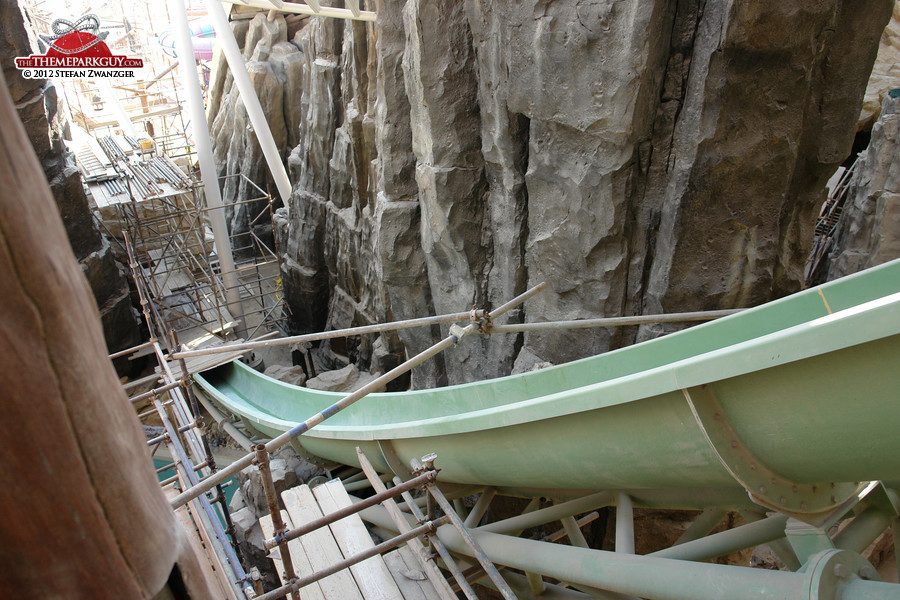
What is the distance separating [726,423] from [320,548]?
2.42 m

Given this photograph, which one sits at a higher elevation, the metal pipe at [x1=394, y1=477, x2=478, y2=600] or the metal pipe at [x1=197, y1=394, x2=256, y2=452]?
the metal pipe at [x1=394, y1=477, x2=478, y2=600]

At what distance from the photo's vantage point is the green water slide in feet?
6.44

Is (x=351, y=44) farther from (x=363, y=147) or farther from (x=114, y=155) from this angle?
(x=114, y=155)

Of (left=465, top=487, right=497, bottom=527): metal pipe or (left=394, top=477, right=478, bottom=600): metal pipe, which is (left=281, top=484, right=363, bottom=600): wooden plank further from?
(left=465, top=487, right=497, bottom=527): metal pipe

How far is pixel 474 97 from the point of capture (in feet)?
20.3

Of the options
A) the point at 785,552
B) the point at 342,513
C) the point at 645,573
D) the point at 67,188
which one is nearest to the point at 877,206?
the point at 785,552

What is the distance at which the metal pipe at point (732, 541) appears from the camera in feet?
9.68

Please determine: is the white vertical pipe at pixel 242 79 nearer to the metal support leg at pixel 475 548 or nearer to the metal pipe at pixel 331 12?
the metal pipe at pixel 331 12

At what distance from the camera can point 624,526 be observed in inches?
129

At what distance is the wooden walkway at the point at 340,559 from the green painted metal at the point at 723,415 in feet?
2.13

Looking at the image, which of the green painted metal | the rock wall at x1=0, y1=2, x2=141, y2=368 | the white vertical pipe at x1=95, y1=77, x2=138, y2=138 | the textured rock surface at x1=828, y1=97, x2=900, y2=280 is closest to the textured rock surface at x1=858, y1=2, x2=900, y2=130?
the textured rock surface at x1=828, y1=97, x2=900, y2=280

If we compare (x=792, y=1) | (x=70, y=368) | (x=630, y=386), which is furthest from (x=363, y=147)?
(x=70, y=368)

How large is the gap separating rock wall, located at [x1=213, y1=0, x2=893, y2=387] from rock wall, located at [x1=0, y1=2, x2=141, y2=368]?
16.1 feet

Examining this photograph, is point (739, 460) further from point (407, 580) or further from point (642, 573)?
point (407, 580)
